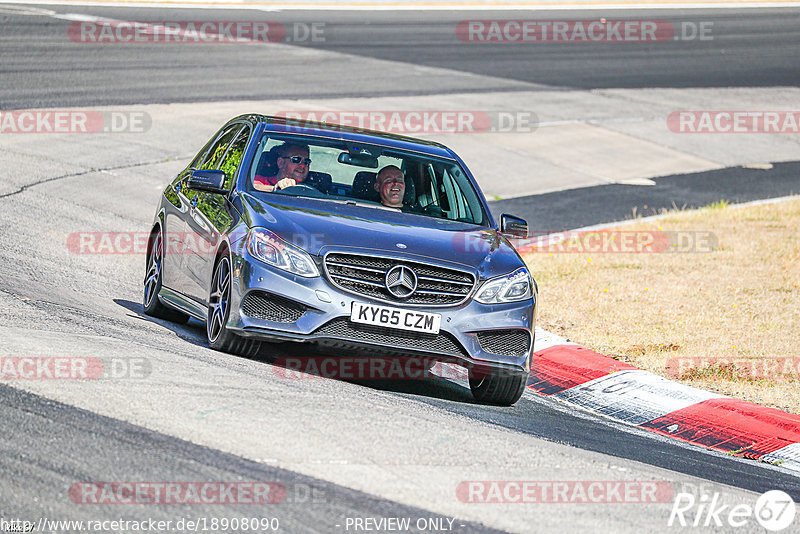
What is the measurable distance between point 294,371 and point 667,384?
3.22 metres

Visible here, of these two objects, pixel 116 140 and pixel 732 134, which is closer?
pixel 116 140

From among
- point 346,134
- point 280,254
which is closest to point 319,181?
point 346,134

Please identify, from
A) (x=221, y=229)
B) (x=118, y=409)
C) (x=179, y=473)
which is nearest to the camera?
(x=179, y=473)

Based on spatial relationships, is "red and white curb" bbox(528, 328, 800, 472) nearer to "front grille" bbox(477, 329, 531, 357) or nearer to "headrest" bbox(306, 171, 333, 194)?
"front grille" bbox(477, 329, 531, 357)

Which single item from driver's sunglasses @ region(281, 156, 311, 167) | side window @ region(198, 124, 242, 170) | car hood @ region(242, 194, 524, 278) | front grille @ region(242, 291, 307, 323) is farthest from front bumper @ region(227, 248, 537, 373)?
side window @ region(198, 124, 242, 170)

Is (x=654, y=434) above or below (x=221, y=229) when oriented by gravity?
below

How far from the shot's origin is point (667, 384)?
30.6 feet

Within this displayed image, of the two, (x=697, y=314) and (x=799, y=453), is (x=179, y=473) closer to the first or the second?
(x=799, y=453)

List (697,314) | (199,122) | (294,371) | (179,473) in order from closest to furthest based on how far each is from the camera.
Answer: (179,473)
(294,371)
(697,314)
(199,122)

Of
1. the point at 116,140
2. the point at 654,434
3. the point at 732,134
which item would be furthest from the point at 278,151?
the point at 732,134

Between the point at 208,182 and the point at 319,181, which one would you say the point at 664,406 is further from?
the point at 208,182

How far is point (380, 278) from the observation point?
750 centimetres

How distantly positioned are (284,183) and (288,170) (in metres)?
0.12

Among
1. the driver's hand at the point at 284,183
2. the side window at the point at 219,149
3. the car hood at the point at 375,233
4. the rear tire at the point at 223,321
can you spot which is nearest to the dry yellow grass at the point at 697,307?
the car hood at the point at 375,233
